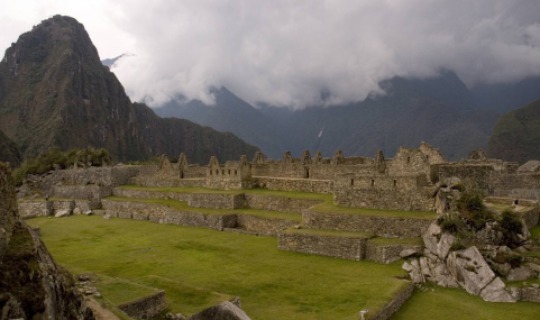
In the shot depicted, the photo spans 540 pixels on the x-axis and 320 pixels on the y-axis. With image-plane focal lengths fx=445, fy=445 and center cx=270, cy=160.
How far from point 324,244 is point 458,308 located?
6550 millimetres

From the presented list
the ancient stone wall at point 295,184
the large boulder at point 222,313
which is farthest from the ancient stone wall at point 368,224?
the large boulder at point 222,313

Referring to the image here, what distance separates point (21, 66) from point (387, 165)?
630 feet

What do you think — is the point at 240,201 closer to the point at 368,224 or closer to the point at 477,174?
the point at 368,224

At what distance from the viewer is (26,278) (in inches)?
278

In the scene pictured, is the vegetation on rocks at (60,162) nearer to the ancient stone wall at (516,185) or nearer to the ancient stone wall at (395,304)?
the ancient stone wall at (516,185)

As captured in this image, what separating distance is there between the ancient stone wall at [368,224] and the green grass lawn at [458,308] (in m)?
3.69

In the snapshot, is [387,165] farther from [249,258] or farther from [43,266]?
[43,266]

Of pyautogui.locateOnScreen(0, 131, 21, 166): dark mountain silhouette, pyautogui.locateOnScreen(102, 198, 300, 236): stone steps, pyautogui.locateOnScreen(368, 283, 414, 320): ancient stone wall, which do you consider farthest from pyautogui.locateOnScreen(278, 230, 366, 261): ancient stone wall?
pyautogui.locateOnScreen(0, 131, 21, 166): dark mountain silhouette

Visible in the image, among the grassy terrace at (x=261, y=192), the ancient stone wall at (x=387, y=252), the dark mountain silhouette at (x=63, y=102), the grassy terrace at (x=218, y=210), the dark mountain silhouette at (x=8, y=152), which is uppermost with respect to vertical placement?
the dark mountain silhouette at (x=63, y=102)

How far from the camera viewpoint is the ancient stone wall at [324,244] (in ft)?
58.4

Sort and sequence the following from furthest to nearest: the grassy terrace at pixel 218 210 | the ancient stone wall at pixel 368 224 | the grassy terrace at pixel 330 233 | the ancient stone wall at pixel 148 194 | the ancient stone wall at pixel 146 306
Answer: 1. the ancient stone wall at pixel 148 194
2. the grassy terrace at pixel 218 210
3. the grassy terrace at pixel 330 233
4. the ancient stone wall at pixel 368 224
5. the ancient stone wall at pixel 146 306

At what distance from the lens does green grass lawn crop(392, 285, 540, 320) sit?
40.5ft

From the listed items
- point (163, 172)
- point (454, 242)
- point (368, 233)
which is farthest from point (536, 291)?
point (163, 172)

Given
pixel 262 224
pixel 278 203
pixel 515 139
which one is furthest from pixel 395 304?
pixel 515 139
